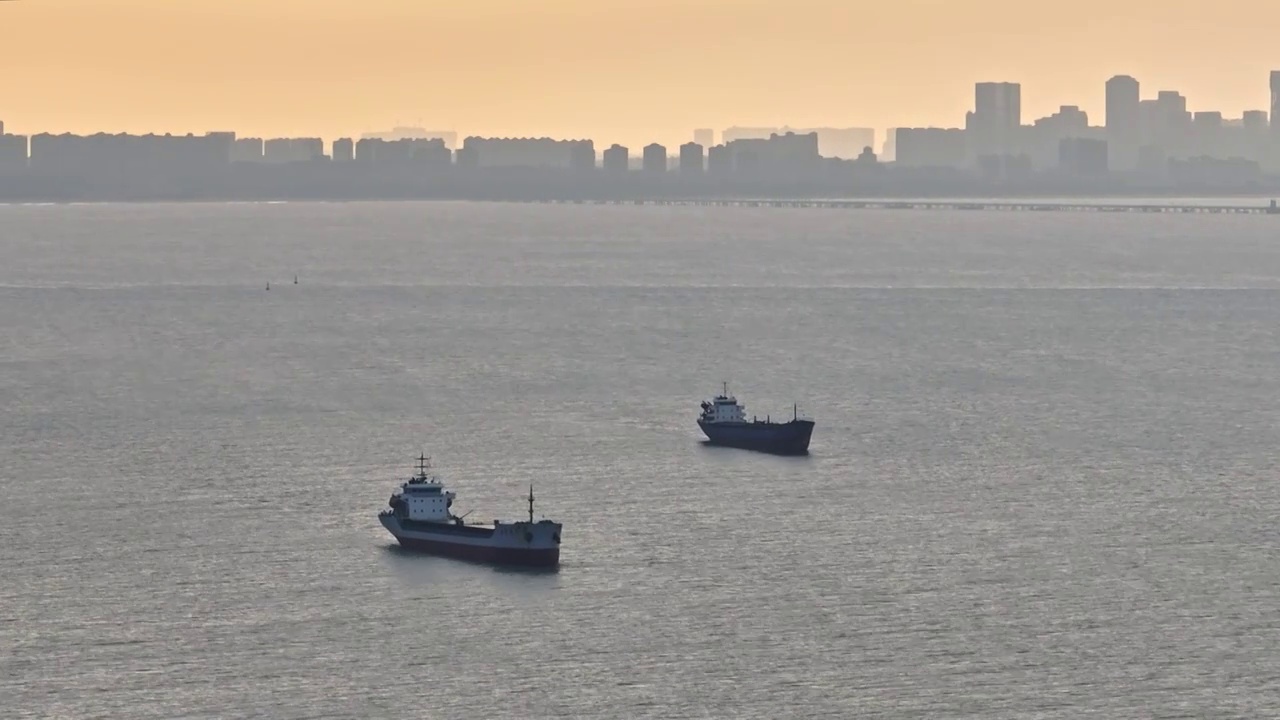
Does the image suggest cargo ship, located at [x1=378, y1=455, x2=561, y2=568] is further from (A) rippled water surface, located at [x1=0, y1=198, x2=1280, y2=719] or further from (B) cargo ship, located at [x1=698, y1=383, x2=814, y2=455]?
(B) cargo ship, located at [x1=698, y1=383, x2=814, y2=455]

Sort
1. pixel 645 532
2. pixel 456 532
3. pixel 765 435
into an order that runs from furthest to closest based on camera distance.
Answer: pixel 765 435 → pixel 645 532 → pixel 456 532

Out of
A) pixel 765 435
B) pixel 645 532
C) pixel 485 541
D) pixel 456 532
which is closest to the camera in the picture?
pixel 485 541

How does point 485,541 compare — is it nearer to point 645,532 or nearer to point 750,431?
point 645,532

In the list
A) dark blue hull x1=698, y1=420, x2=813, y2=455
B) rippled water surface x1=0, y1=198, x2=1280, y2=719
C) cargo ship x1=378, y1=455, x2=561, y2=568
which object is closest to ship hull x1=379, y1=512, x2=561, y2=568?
cargo ship x1=378, y1=455, x2=561, y2=568

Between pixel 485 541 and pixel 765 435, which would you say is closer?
pixel 485 541

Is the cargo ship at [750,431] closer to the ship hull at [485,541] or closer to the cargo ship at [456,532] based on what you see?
the cargo ship at [456,532]

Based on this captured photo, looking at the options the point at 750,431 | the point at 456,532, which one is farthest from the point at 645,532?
the point at 750,431
